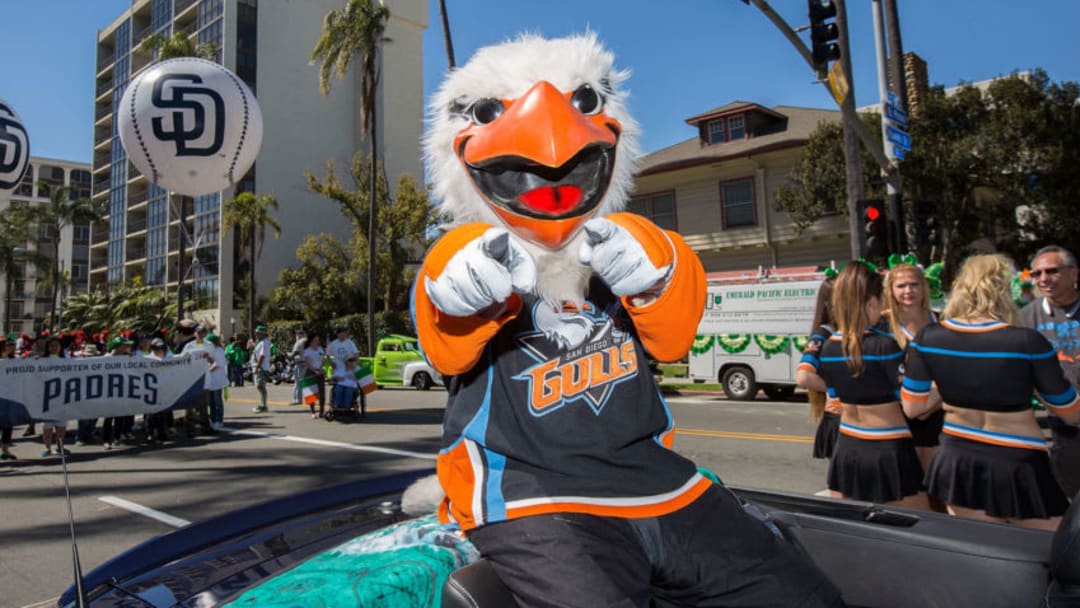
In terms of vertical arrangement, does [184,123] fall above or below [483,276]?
above


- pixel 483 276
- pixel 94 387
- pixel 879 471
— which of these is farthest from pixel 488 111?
pixel 94 387

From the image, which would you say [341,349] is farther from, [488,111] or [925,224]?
[488,111]

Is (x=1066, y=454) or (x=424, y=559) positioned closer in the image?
(x=424, y=559)

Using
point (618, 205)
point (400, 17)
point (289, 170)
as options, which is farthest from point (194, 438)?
point (400, 17)

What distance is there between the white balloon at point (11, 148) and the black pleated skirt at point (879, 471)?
9.54 m

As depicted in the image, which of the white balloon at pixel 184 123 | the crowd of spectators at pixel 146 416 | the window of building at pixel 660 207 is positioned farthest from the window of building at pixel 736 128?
the white balloon at pixel 184 123

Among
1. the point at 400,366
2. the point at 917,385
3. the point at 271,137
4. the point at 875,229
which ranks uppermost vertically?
the point at 271,137

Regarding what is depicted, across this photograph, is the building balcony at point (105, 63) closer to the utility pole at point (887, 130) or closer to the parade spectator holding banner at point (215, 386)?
the parade spectator holding banner at point (215, 386)

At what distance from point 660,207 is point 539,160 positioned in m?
21.2

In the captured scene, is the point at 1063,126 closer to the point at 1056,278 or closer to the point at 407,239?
Result: the point at 1056,278

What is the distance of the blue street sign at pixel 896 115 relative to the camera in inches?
354

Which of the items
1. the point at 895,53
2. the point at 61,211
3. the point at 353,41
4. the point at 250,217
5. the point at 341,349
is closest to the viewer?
A: the point at 895,53

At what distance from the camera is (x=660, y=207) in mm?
22172

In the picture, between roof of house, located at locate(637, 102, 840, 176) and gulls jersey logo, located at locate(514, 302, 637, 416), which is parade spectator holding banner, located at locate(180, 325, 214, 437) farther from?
roof of house, located at locate(637, 102, 840, 176)
